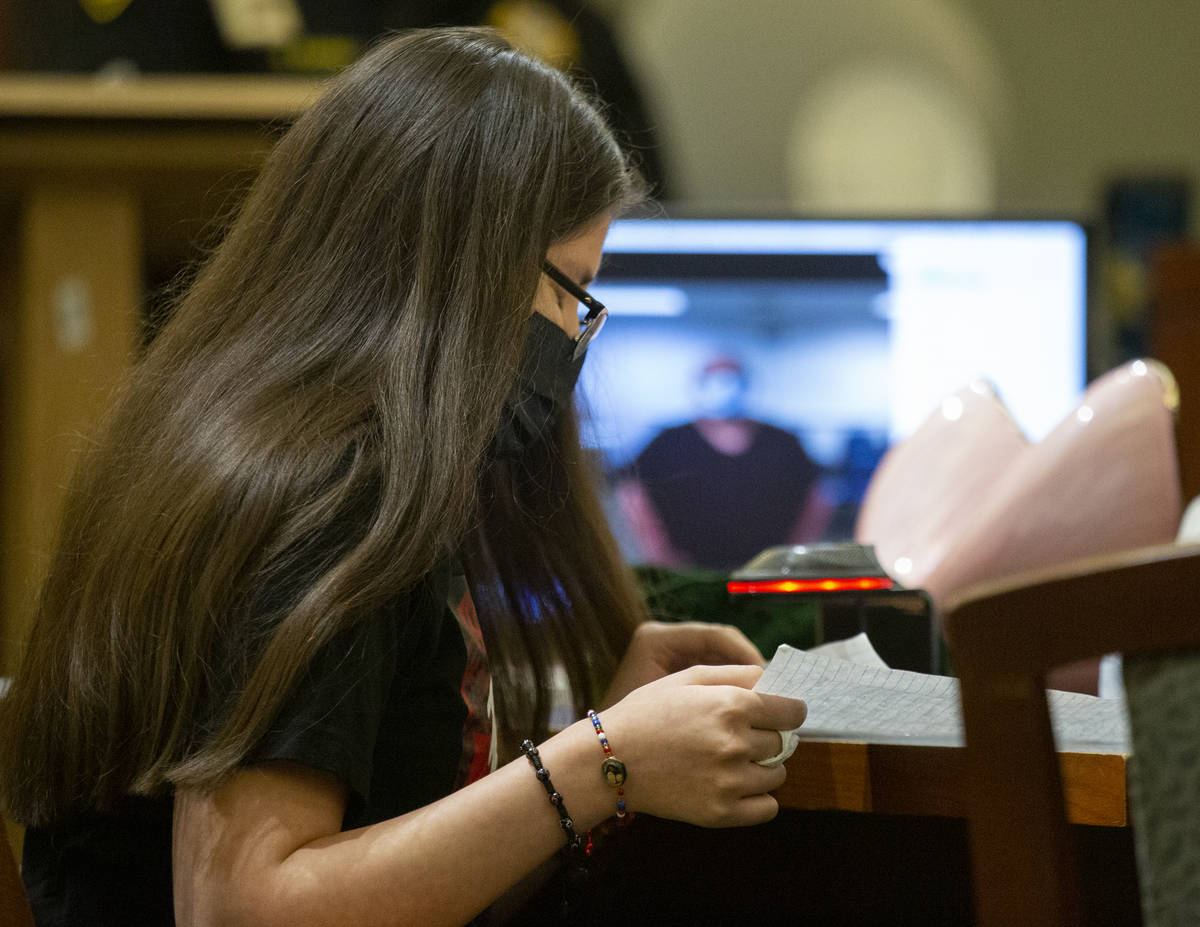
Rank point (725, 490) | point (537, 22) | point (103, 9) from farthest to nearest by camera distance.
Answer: point (537, 22) → point (103, 9) → point (725, 490)

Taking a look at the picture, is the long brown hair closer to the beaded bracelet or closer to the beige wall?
the beaded bracelet

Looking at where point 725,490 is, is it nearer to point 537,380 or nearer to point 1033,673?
point 537,380

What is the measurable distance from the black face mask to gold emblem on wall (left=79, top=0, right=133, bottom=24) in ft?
4.11

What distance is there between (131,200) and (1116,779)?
5.02ft

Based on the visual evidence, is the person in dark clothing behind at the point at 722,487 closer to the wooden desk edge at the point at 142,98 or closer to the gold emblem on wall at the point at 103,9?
the wooden desk edge at the point at 142,98

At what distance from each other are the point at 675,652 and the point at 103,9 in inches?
53.2

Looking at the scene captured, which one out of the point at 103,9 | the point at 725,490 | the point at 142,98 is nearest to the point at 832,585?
the point at 725,490

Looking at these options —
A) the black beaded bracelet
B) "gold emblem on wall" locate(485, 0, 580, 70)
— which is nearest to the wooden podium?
"gold emblem on wall" locate(485, 0, 580, 70)

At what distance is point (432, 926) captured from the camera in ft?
1.96

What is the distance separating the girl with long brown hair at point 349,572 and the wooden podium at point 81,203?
913 mm

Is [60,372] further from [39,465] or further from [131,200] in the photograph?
[131,200]

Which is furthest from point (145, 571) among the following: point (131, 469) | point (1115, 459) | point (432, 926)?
point (1115, 459)

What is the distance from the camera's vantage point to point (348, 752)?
60 centimetres

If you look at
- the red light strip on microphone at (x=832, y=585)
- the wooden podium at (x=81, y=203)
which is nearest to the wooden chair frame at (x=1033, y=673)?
the red light strip on microphone at (x=832, y=585)
